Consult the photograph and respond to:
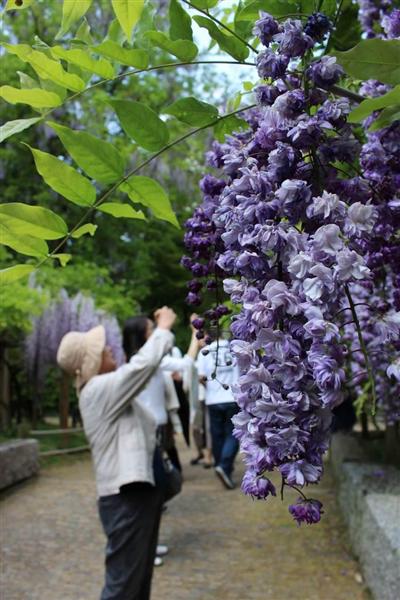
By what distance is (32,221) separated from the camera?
121 centimetres

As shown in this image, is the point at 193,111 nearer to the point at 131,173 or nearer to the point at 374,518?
the point at 131,173

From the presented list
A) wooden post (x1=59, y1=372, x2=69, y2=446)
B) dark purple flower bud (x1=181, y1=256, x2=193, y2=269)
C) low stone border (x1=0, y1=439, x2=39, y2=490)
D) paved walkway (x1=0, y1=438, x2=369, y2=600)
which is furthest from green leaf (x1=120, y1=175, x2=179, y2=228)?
wooden post (x1=59, y1=372, x2=69, y2=446)

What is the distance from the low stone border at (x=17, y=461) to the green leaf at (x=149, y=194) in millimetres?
9193

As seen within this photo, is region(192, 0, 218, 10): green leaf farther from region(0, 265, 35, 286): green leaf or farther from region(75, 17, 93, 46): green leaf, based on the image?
region(0, 265, 35, 286): green leaf

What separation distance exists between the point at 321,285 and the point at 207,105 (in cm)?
52

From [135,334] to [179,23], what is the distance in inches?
190

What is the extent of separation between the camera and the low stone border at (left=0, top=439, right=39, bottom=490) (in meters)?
9.95

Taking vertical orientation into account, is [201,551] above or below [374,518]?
below

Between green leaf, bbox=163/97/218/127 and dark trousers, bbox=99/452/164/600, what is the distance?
3524mm

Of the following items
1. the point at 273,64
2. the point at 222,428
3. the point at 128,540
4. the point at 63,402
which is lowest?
the point at 128,540

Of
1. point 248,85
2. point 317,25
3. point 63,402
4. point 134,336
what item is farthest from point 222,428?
point 317,25

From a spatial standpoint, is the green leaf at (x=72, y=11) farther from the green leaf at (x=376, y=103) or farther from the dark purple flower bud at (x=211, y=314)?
the dark purple flower bud at (x=211, y=314)

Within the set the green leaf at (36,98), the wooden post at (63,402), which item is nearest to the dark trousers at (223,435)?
the wooden post at (63,402)

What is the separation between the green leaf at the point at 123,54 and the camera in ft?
3.78
